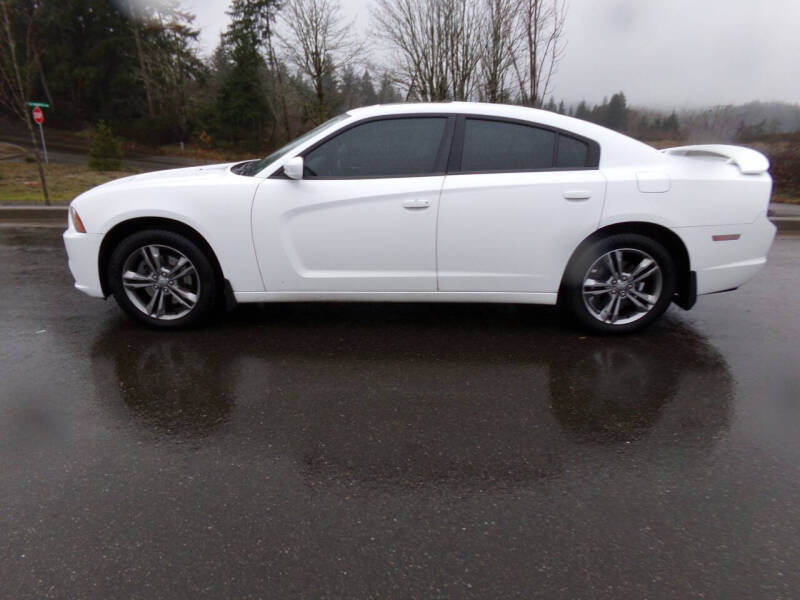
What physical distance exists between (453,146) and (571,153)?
85cm

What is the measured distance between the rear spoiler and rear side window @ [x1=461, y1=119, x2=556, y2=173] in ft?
3.71

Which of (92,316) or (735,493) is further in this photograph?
(92,316)

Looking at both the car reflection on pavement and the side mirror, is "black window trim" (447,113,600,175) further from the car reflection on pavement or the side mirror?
the car reflection on pavement

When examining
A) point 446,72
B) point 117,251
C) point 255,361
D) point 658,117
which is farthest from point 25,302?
point 658,117

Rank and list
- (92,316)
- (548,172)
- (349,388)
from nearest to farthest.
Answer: (349,388), (548,172), (92,316)

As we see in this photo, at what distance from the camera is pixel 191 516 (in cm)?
236

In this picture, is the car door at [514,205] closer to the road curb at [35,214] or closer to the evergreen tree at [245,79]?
the road curb at [35,214]

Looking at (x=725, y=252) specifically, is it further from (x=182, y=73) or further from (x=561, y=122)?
(x=182, y=73)

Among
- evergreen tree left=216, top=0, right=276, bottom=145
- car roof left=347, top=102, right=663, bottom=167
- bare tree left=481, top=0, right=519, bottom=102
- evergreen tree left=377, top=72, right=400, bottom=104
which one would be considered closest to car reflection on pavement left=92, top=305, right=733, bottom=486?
car roof left=347, top=102, right=663, bottom=167

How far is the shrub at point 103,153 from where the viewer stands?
1964 cm

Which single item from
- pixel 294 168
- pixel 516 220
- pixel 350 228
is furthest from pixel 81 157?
pixel 516 220

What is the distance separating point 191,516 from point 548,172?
321 centimetres

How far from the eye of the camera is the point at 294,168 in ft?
13.6

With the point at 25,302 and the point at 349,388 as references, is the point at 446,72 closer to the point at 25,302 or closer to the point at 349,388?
the point at 25,302
